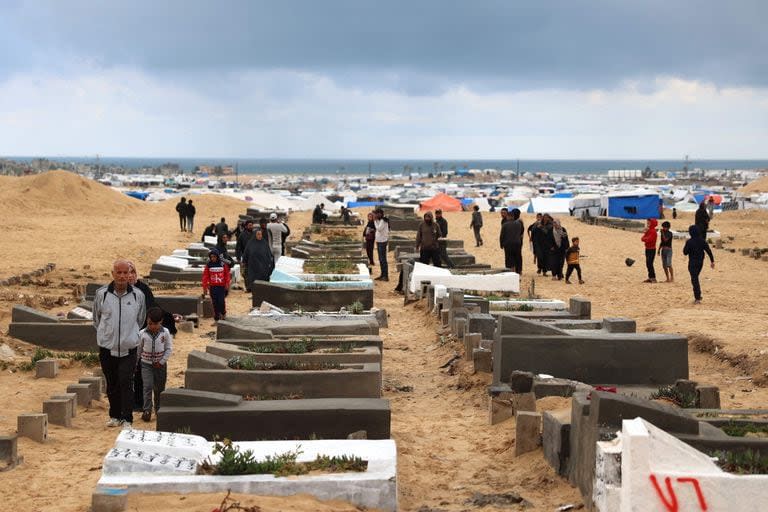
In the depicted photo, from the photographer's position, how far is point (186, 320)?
47.5 ft

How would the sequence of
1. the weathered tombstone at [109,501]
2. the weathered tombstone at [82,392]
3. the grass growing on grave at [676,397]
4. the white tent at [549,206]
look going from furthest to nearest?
the white tent at [549,206] < the weathered tombstone at [82,392] < the grass growing on grave at [676,397] < the weathered tombstone at [109,501]

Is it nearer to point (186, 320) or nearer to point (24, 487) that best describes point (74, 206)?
point (186, 320)

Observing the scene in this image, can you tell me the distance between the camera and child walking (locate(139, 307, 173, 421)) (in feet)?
29.3

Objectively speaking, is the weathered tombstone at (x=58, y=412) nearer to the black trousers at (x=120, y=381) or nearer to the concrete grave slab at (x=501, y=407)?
the black trousers at (x=120, y=381)

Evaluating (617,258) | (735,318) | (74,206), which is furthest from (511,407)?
(74,206)

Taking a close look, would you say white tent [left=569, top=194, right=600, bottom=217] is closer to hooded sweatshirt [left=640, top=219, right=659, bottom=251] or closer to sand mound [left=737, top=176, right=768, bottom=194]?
sand mound [left=737, top=176, right=768, bottom=194]

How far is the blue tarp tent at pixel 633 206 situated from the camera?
52.5m

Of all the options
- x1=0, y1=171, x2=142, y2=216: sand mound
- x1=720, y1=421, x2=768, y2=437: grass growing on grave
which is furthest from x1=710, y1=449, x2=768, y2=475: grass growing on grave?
x1=0, y1=171, x2=142, y2=216: sand mound

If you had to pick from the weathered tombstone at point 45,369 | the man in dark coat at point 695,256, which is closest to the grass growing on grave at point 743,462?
the weathered tombstone at point 45,369

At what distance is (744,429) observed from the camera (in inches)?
273

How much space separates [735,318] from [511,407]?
6422 millimetres

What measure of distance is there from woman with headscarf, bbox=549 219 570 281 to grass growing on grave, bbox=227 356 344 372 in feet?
38.2

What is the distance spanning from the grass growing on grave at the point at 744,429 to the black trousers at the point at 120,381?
464 centimetres

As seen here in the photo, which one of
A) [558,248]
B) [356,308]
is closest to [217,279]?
[356,308]
